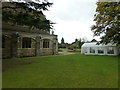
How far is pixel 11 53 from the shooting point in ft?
72.9

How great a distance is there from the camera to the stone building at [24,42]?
70.9ft

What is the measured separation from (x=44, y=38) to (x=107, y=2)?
15.9m

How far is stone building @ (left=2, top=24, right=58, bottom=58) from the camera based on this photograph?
21.6 m

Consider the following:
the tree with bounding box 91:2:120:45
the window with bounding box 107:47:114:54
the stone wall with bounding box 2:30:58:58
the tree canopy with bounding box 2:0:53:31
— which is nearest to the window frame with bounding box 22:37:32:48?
the stone wall with bounding box 2:30:58:58

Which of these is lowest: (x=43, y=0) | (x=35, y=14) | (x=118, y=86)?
(x=118, y=86)

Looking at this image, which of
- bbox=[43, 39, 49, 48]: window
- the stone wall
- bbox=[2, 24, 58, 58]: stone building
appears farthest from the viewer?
bbox=[43, 39, 49, 48]: window

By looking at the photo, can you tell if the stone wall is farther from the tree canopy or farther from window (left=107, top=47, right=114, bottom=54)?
window (left=107, top=47, right=114, bottom=54)

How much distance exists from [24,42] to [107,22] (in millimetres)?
15036

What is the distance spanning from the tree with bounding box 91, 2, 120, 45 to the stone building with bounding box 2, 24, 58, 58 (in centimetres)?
1044

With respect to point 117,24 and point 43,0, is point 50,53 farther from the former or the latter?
point 43,0

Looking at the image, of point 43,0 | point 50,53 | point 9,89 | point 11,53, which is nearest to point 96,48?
point 50,53

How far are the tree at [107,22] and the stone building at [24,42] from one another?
10443 millimetres

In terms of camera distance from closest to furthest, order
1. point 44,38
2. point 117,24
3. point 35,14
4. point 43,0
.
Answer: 1. point 43,0
2. point 35,14
3. point 117,24
4. point 44,38

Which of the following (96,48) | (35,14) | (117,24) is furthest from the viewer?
(96,48)
